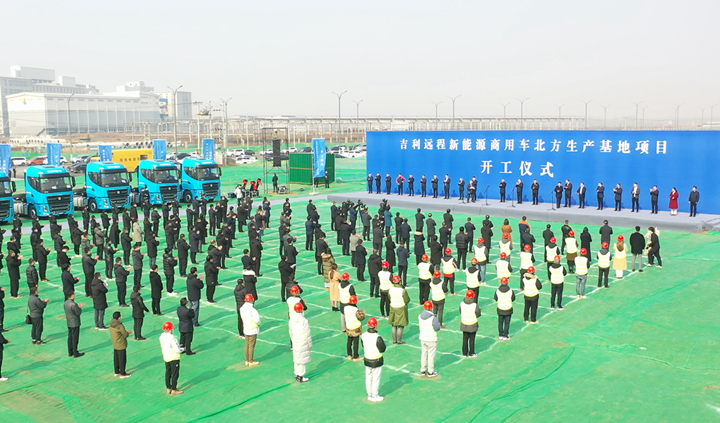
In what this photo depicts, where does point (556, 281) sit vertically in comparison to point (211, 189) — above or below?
below

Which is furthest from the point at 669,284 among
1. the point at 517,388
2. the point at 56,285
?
the point at 56,285

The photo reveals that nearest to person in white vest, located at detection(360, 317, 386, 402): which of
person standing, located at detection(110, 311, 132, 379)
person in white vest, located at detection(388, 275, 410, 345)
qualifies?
person in white vest, located at detection(388, 275, 410, 345)

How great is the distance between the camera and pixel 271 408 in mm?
11211

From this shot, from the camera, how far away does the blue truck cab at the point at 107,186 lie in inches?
1419

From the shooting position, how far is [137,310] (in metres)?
14.7

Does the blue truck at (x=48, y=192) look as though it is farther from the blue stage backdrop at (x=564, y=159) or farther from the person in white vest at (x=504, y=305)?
the person in white vest at (x=504, y=305)

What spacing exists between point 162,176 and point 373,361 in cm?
3024

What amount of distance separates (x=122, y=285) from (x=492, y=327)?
9736 millimetres

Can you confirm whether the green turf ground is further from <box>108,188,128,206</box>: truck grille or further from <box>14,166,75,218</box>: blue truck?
<box>108,188,128,206</box>: truck grille

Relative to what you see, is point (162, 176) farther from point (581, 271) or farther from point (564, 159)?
point (581, 271)

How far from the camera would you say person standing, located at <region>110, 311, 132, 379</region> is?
1263cm

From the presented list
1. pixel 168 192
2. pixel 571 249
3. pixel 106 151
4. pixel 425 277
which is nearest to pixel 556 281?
pixel 425 277

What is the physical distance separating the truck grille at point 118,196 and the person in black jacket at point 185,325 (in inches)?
955

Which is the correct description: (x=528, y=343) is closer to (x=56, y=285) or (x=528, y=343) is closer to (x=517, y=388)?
(x=517, y=388)
